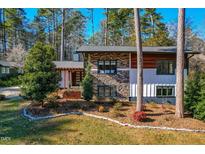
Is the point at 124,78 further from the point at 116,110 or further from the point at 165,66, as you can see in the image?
the point at 116,110

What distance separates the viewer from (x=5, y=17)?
53000mm

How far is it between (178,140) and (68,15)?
3956cm

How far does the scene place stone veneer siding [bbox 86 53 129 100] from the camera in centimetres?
2459

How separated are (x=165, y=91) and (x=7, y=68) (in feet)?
104

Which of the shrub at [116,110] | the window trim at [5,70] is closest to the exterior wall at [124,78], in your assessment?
the shrub at [116,110]

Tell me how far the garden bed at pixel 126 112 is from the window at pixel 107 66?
381 cm

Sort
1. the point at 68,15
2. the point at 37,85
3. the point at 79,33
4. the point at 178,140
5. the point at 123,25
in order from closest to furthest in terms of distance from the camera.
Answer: the point at 178,140
the point at 37,85
the point at 123,25
the point at 68,15
the point at 79,33

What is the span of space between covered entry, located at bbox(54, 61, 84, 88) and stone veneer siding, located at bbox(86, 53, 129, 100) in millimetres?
7144

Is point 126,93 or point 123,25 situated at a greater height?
point 123,25

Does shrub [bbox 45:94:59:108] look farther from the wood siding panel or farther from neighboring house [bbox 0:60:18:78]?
neighboring house [bbox 0:60:18:78]

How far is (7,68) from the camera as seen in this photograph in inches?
1897

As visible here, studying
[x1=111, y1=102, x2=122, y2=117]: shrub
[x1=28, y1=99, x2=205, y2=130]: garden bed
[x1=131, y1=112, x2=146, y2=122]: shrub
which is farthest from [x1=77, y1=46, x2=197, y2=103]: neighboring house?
[x1=131, y1=112, x2=146, y2=122]: shrub

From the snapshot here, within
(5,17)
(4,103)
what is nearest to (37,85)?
(4,103)

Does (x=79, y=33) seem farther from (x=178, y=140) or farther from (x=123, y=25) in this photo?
(x=178, y=140)
